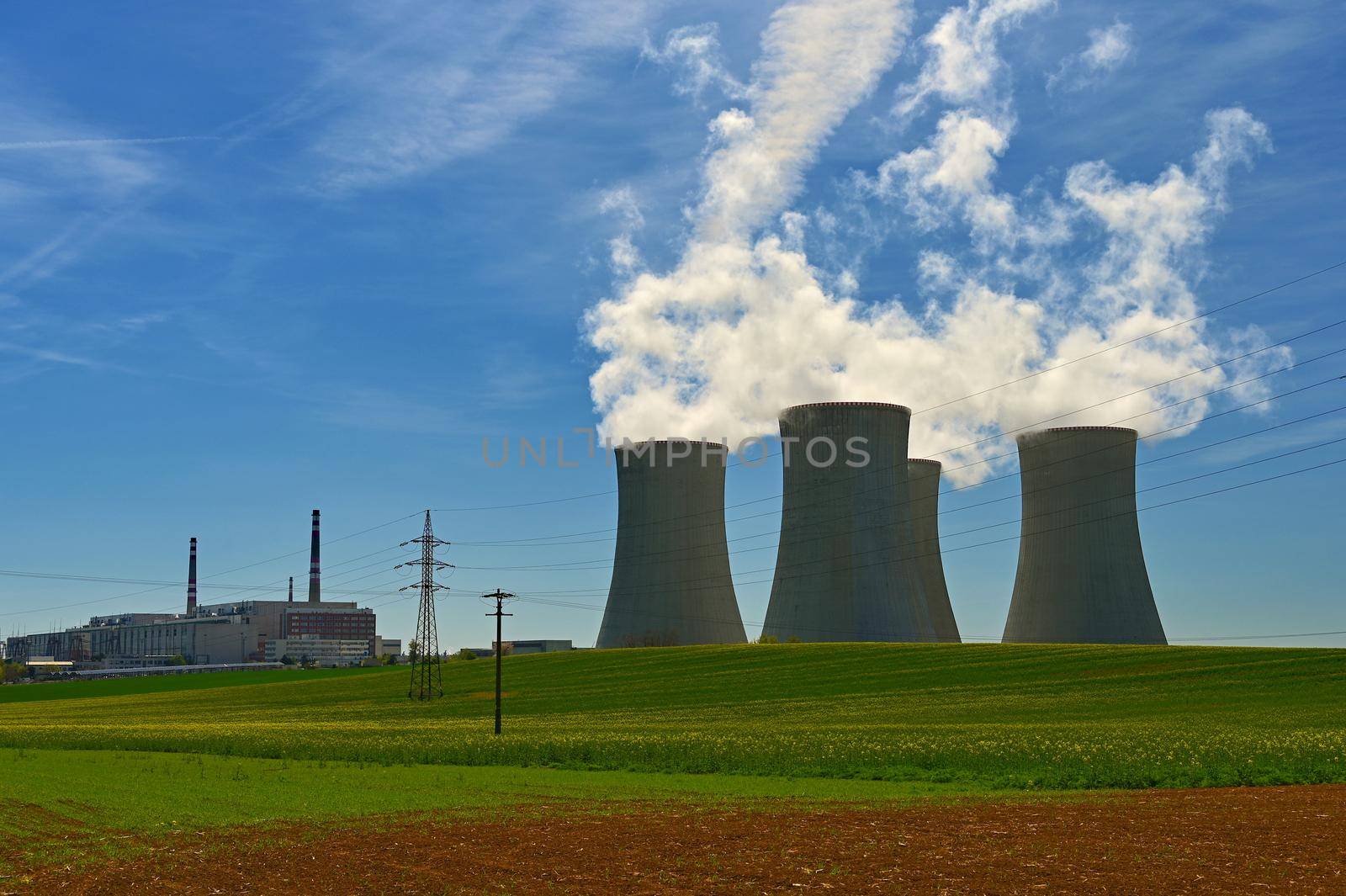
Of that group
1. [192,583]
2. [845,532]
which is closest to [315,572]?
[192,583]

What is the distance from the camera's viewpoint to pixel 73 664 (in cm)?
13425

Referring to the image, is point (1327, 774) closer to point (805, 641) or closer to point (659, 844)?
point (659, 844)

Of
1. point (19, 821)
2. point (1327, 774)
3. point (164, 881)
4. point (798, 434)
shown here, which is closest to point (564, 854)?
point (164, 881)

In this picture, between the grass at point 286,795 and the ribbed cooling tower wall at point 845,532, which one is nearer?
the grass at point 286,795

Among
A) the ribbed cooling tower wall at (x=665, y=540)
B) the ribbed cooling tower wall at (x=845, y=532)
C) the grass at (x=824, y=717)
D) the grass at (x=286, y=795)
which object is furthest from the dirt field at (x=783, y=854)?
the ribbed cooling tower wall at (x=665, y=540)

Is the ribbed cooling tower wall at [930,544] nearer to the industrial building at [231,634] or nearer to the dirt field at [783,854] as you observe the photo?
the dirt field at [783,854]

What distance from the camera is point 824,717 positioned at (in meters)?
33.7

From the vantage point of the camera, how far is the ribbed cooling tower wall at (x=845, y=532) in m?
47.4

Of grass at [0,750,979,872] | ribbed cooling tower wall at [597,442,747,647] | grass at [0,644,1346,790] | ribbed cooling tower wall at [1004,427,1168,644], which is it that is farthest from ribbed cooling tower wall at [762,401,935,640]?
grass at [0,750,979,872]

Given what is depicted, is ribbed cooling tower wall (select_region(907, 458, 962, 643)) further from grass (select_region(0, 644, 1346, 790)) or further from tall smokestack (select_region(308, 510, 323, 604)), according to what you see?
tall smokestack (select_region(308, 510, 323, 604))

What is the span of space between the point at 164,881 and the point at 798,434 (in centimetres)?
3907

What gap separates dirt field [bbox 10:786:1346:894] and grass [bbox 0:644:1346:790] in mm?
4574

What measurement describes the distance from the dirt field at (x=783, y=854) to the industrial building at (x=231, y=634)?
12043 cm

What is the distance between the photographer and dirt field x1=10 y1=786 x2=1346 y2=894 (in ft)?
37.0
